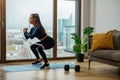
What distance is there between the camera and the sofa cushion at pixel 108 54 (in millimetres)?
4703

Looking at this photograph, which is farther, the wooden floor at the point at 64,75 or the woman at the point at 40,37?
the woman at the point at 40,37

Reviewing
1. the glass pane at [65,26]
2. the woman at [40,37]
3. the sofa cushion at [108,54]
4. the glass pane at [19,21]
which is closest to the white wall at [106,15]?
the glass pane at [65,26]

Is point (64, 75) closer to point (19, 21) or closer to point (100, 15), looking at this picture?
point (19, 21)

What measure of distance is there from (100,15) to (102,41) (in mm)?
1924

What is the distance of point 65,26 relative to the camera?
7.07 meters

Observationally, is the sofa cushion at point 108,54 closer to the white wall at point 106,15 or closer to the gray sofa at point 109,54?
the gray sofa at point 109,54

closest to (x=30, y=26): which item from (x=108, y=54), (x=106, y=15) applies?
(x=106, y=15)

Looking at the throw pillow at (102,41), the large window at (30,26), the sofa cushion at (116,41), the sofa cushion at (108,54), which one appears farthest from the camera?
the large window at (30,26)

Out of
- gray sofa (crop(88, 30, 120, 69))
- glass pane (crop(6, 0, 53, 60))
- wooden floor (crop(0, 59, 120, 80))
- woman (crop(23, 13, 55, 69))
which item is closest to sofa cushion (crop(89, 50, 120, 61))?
gray sofa (crop(88, 30, 120, 69))

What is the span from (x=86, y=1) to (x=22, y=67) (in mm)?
2723

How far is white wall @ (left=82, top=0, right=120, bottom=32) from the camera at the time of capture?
274 inches

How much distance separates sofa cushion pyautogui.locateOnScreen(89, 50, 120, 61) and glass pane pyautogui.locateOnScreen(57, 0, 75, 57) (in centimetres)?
178

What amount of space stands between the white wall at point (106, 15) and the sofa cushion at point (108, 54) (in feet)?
6.16

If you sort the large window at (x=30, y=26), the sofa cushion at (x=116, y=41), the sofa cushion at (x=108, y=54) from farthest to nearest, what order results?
the large window at (x=30, y=26) → the sofa cushion at (x=116, y=41) → the sofa cushion at (x=108, y=54)
